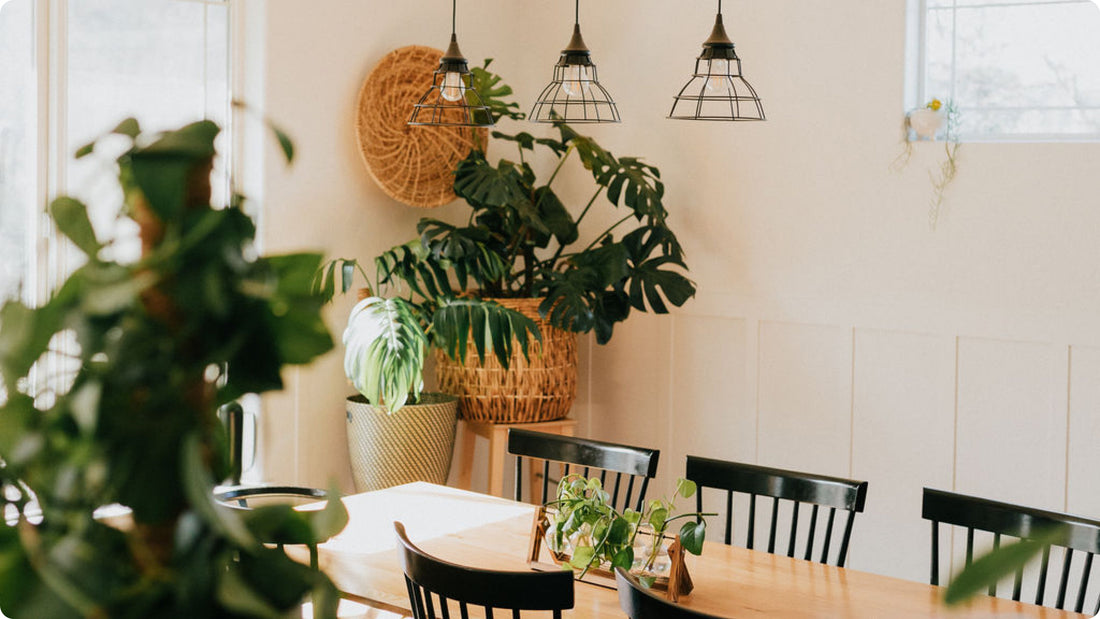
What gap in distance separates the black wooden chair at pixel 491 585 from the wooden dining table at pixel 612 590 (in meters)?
0.09

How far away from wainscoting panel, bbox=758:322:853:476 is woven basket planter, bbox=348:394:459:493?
1.13 m

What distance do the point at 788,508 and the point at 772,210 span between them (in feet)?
3.46

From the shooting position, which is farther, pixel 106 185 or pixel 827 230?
pixel 827 230

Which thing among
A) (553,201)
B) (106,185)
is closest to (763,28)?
(553,201)

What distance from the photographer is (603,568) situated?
2158 millimetres

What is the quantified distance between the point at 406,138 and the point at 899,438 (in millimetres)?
1999

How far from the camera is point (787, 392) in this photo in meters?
3.95

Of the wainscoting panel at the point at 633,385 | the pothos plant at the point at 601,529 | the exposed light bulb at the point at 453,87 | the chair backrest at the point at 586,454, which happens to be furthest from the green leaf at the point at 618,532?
the wainscoting panel at the point at 633,385

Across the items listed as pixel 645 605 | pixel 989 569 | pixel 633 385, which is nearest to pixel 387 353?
pixel 633 385

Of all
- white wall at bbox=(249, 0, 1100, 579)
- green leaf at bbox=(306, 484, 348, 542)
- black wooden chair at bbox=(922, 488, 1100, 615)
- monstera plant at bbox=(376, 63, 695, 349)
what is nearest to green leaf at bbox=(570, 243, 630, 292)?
monstera plant at bbox=(376, 63, 695, 349)

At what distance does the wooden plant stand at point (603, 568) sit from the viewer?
202 centimetres

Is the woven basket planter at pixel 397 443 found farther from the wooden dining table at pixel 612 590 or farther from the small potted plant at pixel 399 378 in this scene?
the wooden dining table at pixel 612 590

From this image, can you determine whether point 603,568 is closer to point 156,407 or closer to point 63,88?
point 156,407

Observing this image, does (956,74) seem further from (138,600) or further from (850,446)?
(138,600)
